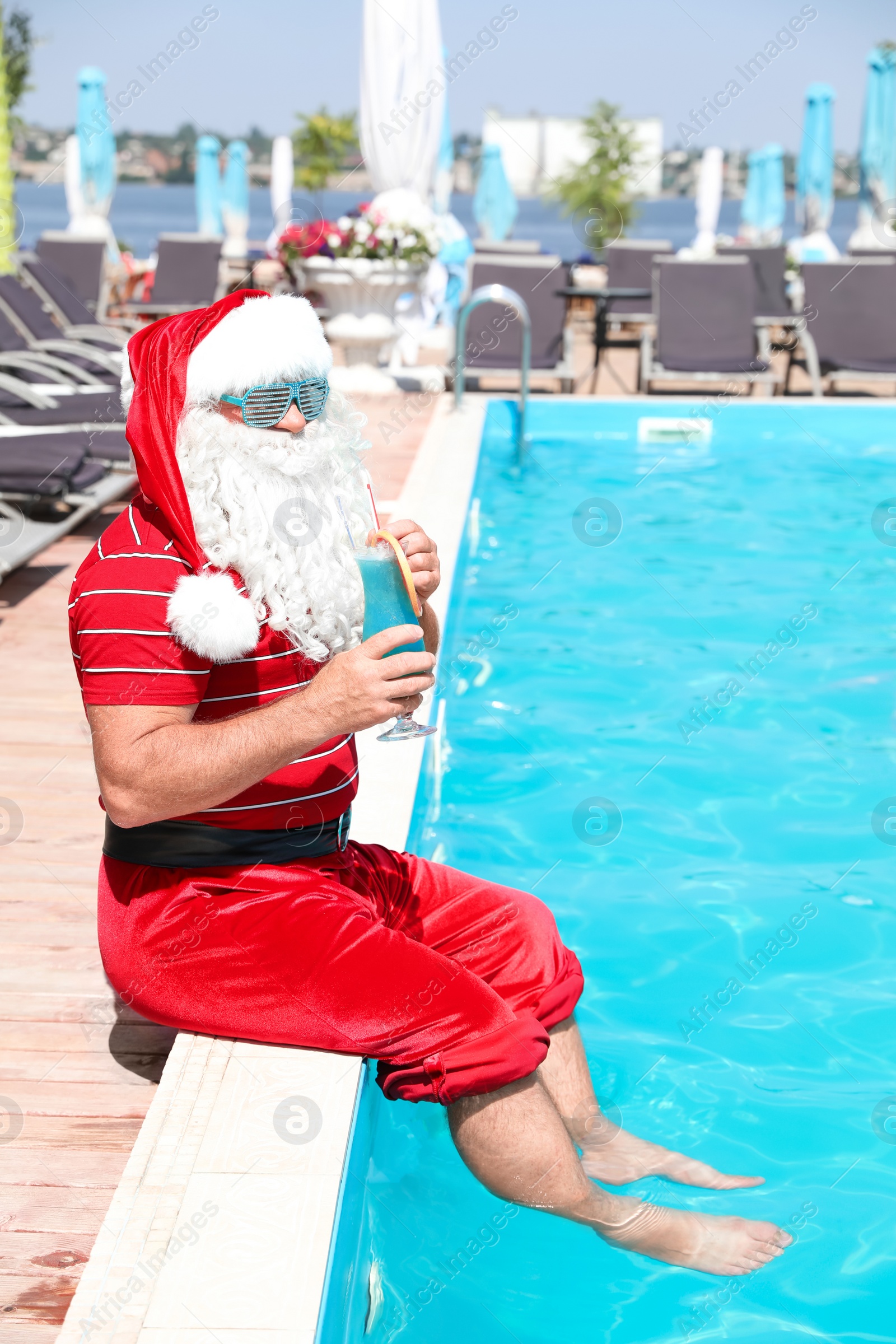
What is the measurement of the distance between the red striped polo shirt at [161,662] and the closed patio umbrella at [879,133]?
518 inches

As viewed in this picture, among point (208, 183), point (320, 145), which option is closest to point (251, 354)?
point (208, 183)

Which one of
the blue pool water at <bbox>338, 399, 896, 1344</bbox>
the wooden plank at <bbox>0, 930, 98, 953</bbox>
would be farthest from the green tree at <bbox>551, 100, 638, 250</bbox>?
the wooden plank at <bbox>0, 930, 98, 953</bbox>

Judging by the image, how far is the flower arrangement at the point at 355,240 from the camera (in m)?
9.62

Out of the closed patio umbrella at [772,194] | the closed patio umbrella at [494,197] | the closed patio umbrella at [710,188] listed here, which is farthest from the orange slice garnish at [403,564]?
the closed patio umbrella at [772,194]

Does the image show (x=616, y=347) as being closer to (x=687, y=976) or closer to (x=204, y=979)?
(x=687, y=976)

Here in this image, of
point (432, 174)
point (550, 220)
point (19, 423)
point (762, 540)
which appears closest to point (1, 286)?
point (19, 423)

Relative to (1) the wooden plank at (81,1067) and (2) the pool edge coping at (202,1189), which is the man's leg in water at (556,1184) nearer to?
(2) the pool edge coping at (202,1189)

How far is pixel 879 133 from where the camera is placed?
13.5 meters

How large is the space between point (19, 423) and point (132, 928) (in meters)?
4.97

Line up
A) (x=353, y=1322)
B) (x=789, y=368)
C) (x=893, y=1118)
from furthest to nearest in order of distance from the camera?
(x=789, y=368), (x=893, y=1118), (x=353, y=1322)

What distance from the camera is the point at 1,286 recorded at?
874 cm

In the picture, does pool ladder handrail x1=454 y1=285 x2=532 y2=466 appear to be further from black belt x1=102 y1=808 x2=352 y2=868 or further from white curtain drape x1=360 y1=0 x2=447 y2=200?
black belt x1=102 y1=808 x2=352 y2=868

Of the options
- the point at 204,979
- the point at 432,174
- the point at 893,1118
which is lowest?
the point at 893,1118

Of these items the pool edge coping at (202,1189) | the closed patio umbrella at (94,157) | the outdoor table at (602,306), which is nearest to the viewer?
the pool edge coping at (202,1189)
